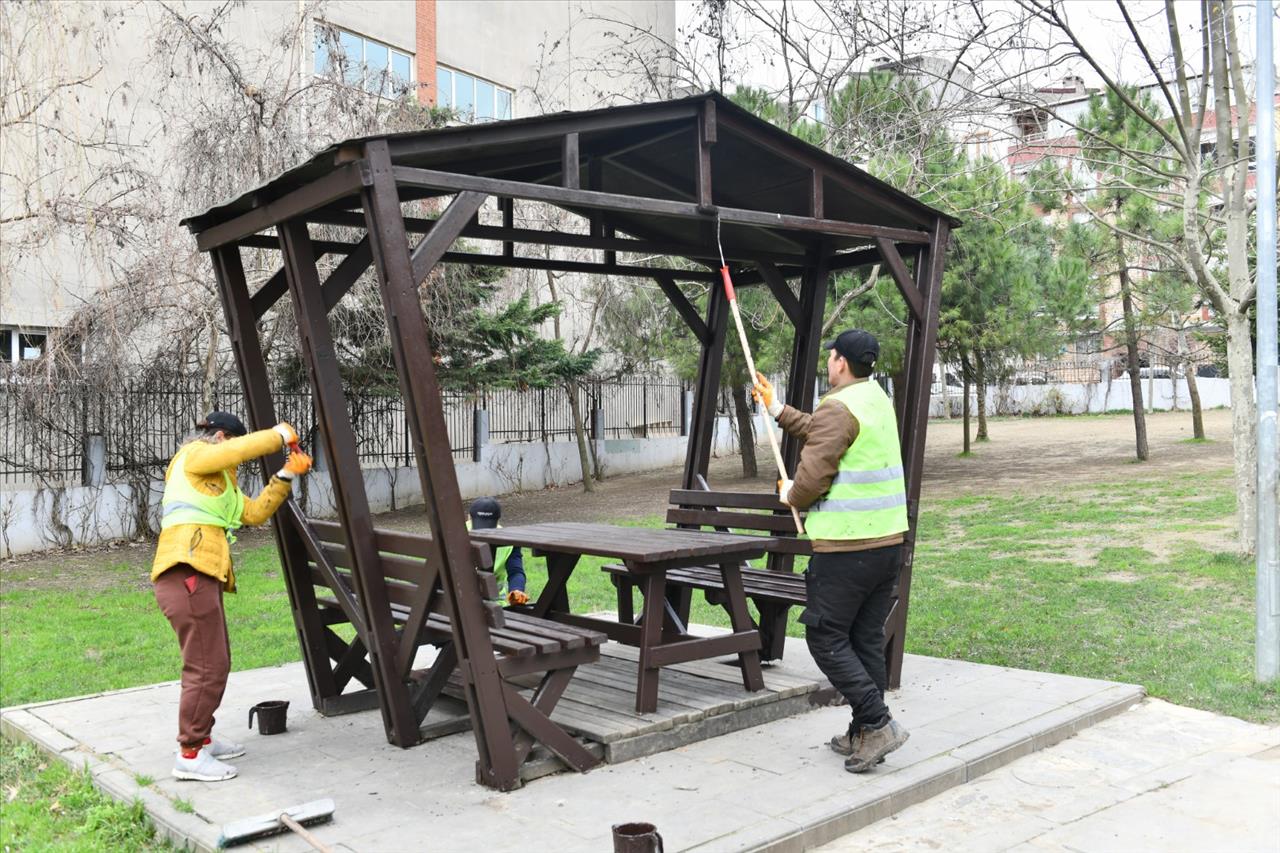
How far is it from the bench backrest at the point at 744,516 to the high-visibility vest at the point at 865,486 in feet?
4.32

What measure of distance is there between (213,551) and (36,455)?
11.0m

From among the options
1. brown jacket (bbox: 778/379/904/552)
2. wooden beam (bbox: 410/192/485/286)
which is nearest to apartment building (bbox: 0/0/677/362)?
wooden beam (bbox: 410/192/485/286)

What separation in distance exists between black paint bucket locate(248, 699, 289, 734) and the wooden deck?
77 cm

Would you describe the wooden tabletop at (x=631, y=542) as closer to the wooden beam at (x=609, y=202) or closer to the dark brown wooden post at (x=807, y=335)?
the dark brown wooden post at (x=807, y=335)

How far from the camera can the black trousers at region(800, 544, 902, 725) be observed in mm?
5137

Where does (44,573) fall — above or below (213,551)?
below

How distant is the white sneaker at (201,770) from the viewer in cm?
508

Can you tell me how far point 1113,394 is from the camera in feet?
136

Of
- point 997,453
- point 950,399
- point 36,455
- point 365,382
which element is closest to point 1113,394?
point 950,399

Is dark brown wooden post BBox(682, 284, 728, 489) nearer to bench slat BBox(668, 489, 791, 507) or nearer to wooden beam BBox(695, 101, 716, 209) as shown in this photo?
bench slat BBox(668, 489, 791, 507)

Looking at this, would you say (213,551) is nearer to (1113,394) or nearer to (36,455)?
(36,455)

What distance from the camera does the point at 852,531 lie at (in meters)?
5.14

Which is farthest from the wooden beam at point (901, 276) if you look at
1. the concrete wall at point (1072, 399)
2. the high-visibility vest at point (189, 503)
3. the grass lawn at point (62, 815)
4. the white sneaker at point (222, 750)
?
the concrete wall at point (1072, 399)

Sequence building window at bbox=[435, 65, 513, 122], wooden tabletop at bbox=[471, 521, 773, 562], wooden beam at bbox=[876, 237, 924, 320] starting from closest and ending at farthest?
wooden tabletop at bbox=[471, 521, 773, 562]
wooden beam at bbox=[876, 237, 924, 320]
building window at bbox=[435, 65, 513, 122]
